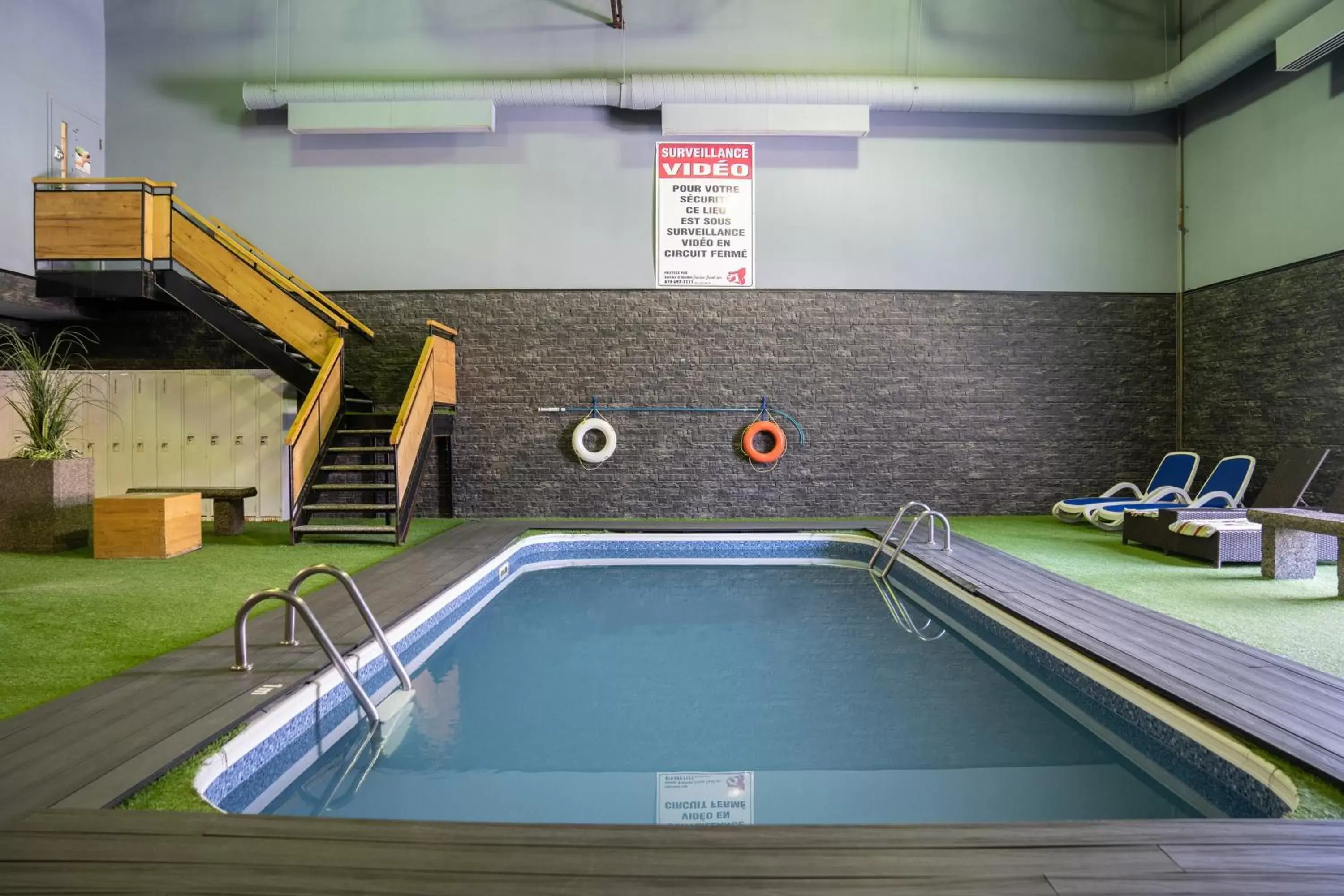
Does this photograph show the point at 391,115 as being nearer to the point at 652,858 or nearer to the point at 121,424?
the point at 121,424

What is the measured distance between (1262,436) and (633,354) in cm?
616

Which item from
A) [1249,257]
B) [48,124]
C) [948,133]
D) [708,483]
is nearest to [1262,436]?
[1249,257]

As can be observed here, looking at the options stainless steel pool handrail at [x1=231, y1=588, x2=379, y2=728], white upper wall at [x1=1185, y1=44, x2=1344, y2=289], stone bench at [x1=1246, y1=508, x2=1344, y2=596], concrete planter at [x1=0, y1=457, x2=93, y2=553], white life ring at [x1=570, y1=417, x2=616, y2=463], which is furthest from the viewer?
white life ring at [x1=570, y1=417, x2=616, y2=463]

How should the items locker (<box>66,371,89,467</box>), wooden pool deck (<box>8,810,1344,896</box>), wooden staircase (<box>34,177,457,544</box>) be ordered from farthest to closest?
locker (<box>66,371,89,467</box>) < wooden staircase (<box>34,177,457,544</box>) < wooden pool deck (<box>8,810,1344,896</box>)

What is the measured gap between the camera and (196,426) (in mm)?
8156

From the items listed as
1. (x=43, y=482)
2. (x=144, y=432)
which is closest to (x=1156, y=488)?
(x=43, y=482)

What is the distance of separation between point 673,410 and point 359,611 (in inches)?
217

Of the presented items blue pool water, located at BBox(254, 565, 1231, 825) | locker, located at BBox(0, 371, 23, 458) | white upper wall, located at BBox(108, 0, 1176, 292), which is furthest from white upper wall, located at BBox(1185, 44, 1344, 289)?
locker, located at BBox(0, 371, 23, 458)

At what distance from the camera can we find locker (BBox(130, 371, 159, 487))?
8.14 metres

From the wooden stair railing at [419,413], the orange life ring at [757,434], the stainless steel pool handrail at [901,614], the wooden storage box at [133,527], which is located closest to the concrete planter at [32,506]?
the wooden storage box at [133,527]

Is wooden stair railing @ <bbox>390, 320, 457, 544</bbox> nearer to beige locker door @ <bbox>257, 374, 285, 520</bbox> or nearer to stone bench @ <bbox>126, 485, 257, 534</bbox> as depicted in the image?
stone bench @ <bbox>126, 485, 257, 534</bbox>

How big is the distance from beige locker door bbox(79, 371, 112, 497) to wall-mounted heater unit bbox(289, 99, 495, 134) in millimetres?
3238

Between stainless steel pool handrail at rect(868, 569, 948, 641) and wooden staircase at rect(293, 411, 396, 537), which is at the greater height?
wooden staircase at rect(293, 411, 396, 537)

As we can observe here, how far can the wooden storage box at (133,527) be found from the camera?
5.87m
